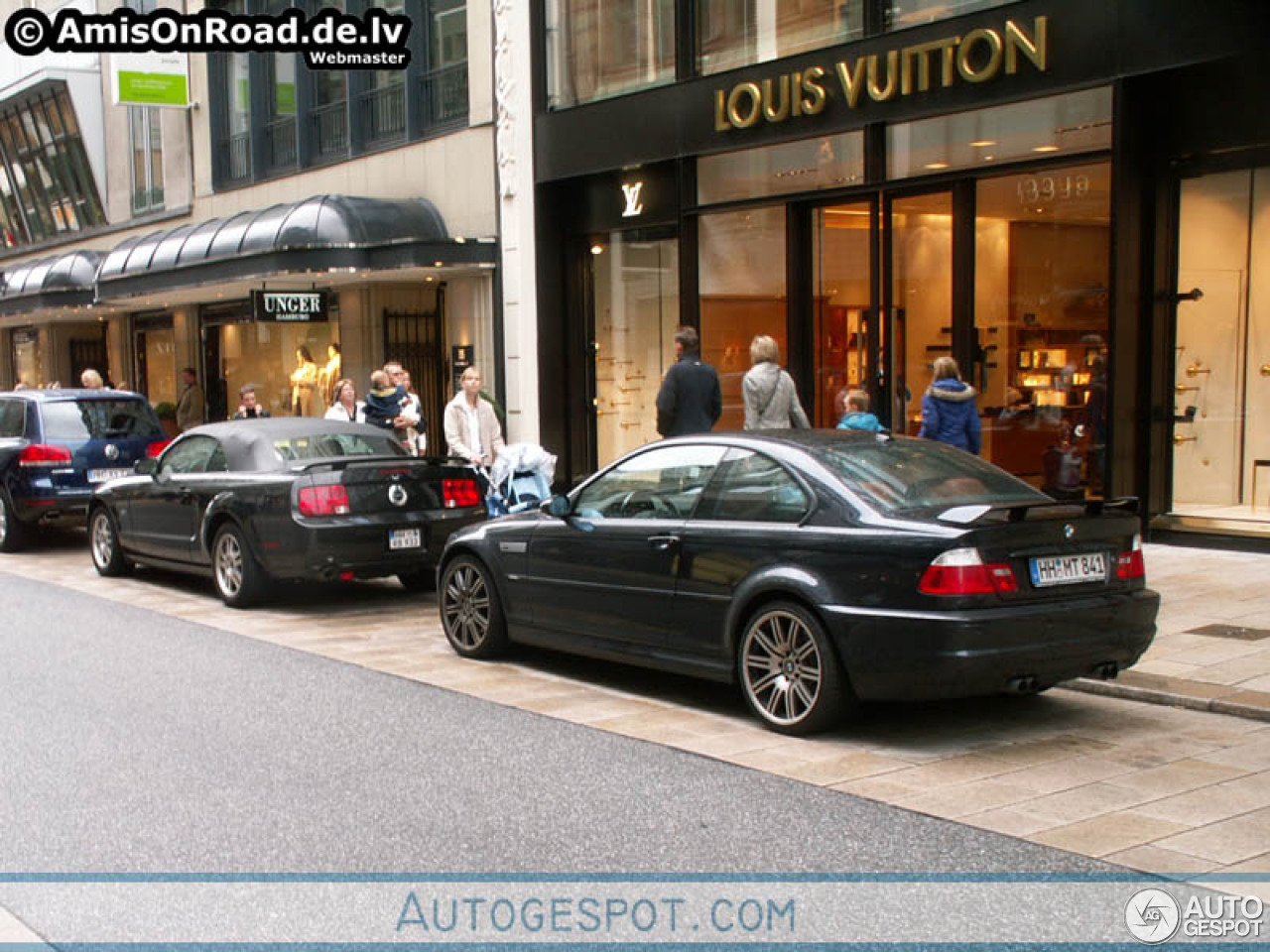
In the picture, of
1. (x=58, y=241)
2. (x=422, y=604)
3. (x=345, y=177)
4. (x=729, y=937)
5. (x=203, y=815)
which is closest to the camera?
(x=729, y=937)

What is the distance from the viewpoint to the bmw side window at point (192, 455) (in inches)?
466

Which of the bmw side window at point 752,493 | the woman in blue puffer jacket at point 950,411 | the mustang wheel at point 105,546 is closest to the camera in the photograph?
the bmw side window at point 752,493

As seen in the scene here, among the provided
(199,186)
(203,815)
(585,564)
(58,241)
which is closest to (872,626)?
(585,564)

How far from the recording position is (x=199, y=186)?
26.9 meters

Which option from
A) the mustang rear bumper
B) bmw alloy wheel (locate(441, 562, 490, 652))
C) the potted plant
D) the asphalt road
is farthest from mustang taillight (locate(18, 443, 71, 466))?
the potted plant

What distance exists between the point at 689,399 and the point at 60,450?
24.7 feet

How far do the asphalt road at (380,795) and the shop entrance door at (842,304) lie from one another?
765 cm

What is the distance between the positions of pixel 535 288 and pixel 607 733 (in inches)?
486

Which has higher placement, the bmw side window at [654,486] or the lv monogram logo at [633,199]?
the lv monogram logo at [633,199]

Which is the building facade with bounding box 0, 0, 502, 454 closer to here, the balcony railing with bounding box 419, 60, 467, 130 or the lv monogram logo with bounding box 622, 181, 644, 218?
the balcony railing with bounding box 419, 60, 467, 130

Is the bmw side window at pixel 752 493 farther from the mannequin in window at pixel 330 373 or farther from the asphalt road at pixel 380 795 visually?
the mannequin in window at pixel 330 373

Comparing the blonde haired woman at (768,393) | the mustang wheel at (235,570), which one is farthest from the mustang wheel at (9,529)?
the blonde haired woman at (768,393)

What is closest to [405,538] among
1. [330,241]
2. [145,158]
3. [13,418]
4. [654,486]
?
[654,486]

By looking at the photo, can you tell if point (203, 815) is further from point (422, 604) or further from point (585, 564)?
point (422, 604)
